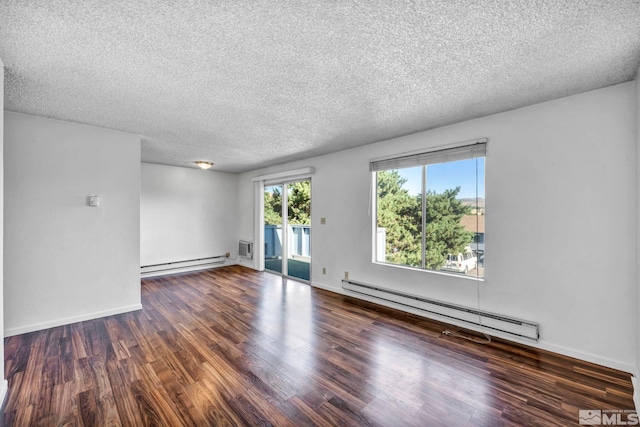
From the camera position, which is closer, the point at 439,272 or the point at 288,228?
the point at 439,272

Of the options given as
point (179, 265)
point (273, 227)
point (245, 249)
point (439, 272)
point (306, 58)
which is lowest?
point (179, 265)

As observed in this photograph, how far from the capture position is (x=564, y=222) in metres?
2.53

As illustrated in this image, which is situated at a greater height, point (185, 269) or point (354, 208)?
point (354, 208)

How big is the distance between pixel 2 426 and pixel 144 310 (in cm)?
210

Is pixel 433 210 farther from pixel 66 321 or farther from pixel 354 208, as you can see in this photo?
pixel 66 321

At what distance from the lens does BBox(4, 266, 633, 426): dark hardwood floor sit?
1793 millimetres

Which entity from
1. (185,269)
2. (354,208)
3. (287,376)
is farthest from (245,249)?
(287,376)

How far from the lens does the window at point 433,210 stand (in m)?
3.12

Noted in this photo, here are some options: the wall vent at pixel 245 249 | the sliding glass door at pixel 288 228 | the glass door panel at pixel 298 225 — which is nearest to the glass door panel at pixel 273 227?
the sliding glass door at pixel 288 228

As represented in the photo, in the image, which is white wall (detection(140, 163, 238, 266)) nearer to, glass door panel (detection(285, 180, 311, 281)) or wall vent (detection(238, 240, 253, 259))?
wall vent (detection(238, 240, 253, 259))

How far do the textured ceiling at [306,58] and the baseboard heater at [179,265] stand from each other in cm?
334

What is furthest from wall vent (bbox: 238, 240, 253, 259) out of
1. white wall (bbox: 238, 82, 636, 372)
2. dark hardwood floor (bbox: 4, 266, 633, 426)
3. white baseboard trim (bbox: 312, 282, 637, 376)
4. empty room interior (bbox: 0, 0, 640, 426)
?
white wall (bbox: 238, 82, 636, 372)

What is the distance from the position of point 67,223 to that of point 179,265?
2.99 meters

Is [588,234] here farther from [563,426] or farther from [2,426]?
[2,426]
